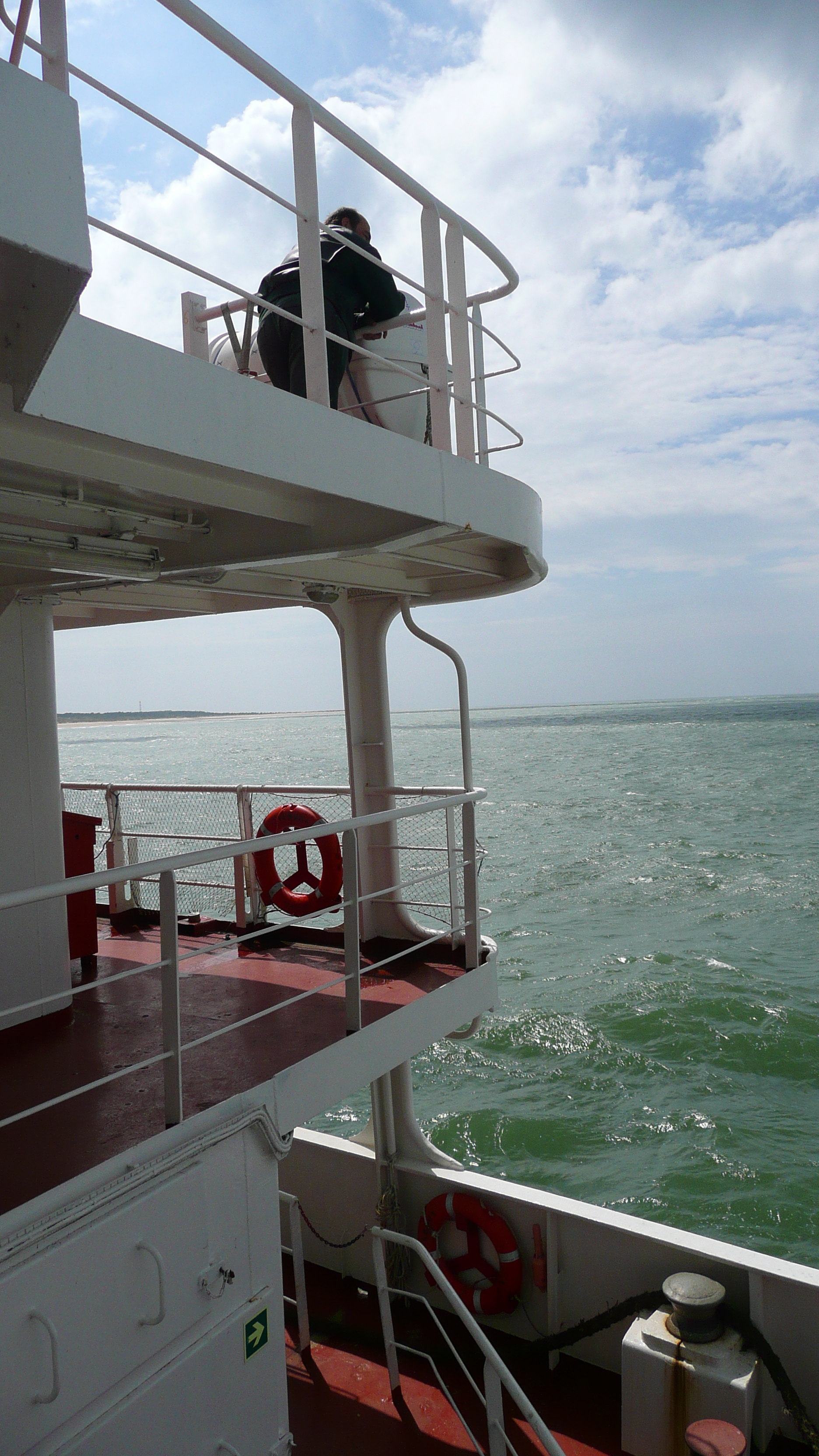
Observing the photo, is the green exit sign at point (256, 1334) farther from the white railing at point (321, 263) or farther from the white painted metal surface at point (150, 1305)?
the white railing at point (321, 263)

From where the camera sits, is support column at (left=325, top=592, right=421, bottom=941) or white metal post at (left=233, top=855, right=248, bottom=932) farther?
white metal post at (left=233, top=855, right=248, bottom=932)

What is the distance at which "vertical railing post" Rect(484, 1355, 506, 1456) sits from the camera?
3707mm

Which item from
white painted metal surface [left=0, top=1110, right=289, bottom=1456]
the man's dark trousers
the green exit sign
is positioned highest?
the man's dark trousers

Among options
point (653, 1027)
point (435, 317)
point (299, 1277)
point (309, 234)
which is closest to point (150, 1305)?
point (299, 1277)

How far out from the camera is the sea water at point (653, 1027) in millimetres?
10906

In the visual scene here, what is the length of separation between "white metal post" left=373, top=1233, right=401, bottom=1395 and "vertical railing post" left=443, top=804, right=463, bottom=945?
1654 mm

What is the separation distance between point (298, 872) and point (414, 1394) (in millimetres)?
3061

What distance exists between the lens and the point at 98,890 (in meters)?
8.93

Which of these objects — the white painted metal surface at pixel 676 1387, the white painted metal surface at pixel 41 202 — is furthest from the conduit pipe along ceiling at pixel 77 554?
the white painted metal surface at pixel 676 1387

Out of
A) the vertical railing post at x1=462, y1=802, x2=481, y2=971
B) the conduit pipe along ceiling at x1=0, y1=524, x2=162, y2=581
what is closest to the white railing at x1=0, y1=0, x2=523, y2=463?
the conduit pipe along ceiling at x1=0, y1=524, x2=162, y2=581

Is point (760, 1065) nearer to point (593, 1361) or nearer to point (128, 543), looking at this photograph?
point (593, 1361)

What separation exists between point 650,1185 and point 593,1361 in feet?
19.4

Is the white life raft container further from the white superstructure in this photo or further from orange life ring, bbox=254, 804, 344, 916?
orange life ring, bbox=254, 804, 344, 916

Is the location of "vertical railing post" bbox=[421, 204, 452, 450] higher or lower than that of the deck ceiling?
higher
